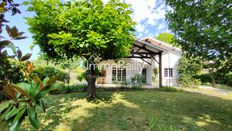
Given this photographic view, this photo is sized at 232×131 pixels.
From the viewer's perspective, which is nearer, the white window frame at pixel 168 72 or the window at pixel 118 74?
the window at pixel 118 74

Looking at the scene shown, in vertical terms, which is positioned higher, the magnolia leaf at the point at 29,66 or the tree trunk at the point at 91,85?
the magnolia leaf at the point at 29,66

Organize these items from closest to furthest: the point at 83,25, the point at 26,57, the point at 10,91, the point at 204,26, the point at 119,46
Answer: the point at 10,91 → the point at 26,57 → the point at 204,26 → the point at 83,25 → the point at 119,46

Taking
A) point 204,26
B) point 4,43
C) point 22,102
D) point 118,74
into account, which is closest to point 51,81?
point 22,102

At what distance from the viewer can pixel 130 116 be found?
711 cm

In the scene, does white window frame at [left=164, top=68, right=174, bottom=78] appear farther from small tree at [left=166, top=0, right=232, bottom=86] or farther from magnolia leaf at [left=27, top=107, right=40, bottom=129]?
magnolia leaf at [left=27, top=107, right=40, bottom=129]

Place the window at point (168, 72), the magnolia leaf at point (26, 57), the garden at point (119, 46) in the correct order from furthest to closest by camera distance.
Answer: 1. the window at point (168, 72)
2. the garden at point (119, 46)
3. the magnolia leaf at point (26, 57)

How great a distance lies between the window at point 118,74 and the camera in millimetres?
19656

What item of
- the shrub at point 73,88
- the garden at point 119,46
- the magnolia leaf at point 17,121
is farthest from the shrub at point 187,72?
the magnolia leaf at point 17,121

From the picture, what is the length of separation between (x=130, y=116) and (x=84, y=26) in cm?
402

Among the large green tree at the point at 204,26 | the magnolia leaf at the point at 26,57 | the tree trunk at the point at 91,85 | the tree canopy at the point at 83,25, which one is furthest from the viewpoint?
the tree trunk at the point at 91,85

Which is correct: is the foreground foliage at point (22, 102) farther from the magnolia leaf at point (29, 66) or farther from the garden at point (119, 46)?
the garden at point (119, 46)

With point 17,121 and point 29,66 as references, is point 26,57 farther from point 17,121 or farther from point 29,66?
point 17,121

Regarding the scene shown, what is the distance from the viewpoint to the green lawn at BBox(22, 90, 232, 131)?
6285 mm

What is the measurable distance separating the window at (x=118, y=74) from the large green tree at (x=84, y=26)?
1059cm
